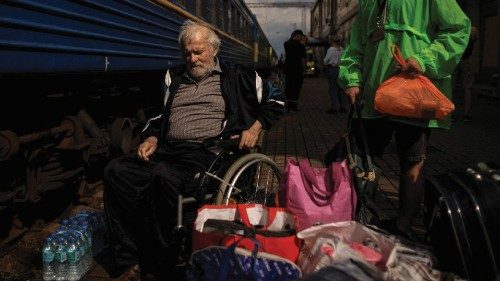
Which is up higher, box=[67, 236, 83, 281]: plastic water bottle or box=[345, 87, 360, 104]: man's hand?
box=[345, 87, 360, 104]: man's hand

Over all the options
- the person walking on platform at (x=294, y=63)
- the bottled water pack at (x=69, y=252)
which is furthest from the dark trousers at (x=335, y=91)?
the bottled water pack at (x=69, y=252)

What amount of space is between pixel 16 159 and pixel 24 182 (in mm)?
217

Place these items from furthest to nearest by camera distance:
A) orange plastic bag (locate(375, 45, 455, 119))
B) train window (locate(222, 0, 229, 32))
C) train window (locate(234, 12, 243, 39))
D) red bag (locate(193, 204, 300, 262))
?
train window (locate(234, 12, 243, 39)) → train window (locate(222, 0, 229, 32)) → orange plastic bag (locate(375, 45, 455, 119)) → red bag (locate(193, 204, 300, 262))

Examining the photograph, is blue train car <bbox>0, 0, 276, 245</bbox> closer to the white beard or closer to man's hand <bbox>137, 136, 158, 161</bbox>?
man's hand <bbox>137, 136, 158, 161</bbox>

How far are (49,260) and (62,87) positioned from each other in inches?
74.0

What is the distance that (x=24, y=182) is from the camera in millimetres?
4004

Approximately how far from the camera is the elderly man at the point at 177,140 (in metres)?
2.96

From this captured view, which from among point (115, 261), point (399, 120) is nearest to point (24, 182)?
point (115, 261)

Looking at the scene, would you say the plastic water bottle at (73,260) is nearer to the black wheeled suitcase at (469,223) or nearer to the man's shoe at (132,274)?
the man's shoe at (132,274)

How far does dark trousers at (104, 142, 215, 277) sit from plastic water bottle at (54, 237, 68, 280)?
28cm

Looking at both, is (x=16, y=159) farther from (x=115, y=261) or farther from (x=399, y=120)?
(x=399, y=120)

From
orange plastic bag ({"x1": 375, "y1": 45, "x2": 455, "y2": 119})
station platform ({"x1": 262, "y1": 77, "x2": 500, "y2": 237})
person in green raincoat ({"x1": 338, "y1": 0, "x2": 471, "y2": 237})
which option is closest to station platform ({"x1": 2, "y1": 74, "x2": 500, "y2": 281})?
station platform ({"x1": 262, "y1": 77, "x2": 500, "y2": 237})

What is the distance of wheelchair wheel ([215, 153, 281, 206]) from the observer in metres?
2.79

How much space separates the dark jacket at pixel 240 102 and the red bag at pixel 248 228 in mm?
899
